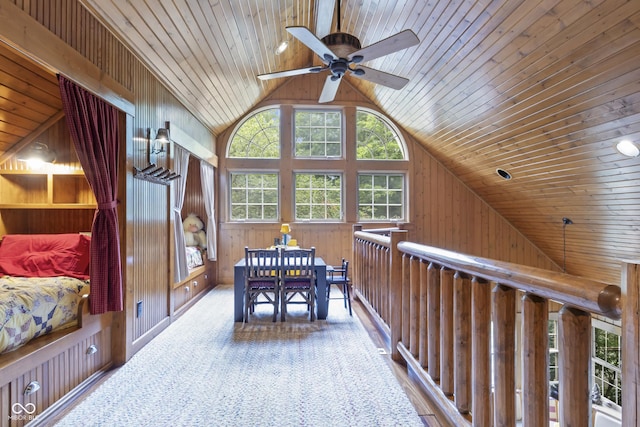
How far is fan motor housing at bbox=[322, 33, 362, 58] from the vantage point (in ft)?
8.52

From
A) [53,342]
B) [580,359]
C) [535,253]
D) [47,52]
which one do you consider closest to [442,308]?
[580,359]

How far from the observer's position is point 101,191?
232 cm

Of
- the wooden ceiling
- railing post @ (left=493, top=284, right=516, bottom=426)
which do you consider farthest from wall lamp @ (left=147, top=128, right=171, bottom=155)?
railing post @ (left=493, top=284, right=516, bottom=426)

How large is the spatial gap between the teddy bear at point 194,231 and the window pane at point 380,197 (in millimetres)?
Answer: 2683

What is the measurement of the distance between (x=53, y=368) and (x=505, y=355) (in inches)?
96.7

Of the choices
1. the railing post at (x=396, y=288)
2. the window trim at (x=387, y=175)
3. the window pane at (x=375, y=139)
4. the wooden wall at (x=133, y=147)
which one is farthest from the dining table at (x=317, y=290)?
the window pane at (x=375, y=139)

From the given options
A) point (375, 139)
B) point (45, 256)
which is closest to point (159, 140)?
point (45, 256)

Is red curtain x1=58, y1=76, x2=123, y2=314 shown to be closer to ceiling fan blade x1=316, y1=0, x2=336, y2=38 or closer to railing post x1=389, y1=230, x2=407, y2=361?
ceiling fan blade x1=316, y1=0, x2=336, y2=38

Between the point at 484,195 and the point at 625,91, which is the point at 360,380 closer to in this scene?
the point at 625,91

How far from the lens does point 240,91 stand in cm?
464

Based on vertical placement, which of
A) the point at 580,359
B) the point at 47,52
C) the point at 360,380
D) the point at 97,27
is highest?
the point at 97,27

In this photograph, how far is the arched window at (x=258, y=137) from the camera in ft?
18.6

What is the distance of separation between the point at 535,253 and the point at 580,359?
18.8 feet

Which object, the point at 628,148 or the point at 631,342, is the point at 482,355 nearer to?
the point at 631,342
